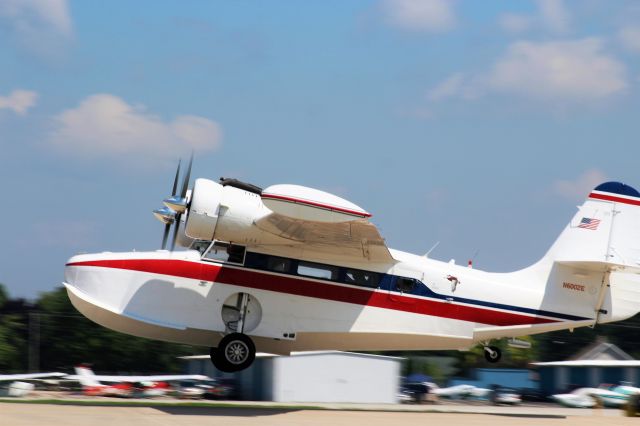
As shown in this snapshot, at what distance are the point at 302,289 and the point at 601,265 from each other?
6238mm

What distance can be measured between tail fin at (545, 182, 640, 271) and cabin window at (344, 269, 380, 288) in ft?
13.1

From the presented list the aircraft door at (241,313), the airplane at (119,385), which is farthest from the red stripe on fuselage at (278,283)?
the airplane at (119,385)

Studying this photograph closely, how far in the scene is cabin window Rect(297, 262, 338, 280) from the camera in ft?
57.5

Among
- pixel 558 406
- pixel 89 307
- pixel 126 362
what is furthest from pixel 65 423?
pixel 126 362

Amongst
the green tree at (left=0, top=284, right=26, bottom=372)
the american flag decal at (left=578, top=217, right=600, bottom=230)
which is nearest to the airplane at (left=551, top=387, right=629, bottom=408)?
the american flag decal at (left=578, top=217, right=600, bottom=230)

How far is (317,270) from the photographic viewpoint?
17.6 metres

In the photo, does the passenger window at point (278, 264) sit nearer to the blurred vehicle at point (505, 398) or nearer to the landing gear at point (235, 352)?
the landing gear at point (235, 352)

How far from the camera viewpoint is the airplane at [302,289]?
16969mm

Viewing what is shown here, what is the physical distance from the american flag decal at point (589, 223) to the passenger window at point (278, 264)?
651cm

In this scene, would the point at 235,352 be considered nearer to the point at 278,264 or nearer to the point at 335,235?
the point at 278,264

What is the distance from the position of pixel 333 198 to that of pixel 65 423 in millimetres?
5823

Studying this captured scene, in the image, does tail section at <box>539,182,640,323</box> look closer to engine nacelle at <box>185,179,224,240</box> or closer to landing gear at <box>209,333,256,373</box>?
landing gear at <box>209,333,256,373</box>

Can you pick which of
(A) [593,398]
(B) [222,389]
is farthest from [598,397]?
(B) [222,389]

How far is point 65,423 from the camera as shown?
47.4 ft
